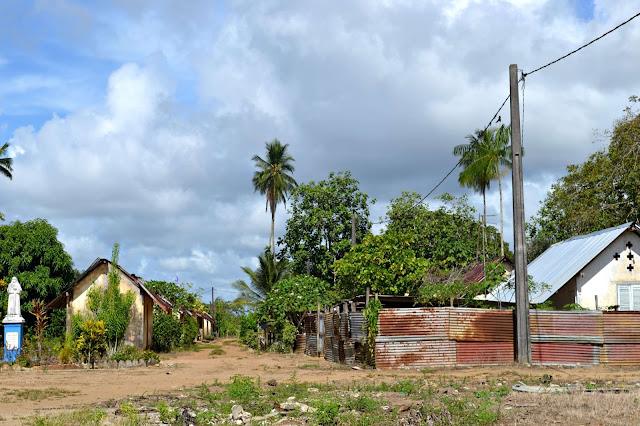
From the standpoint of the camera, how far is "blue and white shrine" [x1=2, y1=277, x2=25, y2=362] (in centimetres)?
2572

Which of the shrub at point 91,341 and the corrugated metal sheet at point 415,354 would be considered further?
the shrub at point 91,341

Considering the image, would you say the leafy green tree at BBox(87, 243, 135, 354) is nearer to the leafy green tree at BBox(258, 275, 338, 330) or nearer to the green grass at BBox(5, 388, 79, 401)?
the leafy green tree at BBox(258, 275, 338, 330)

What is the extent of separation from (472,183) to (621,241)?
21.8 meters

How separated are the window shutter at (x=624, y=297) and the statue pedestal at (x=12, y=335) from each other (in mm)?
21797

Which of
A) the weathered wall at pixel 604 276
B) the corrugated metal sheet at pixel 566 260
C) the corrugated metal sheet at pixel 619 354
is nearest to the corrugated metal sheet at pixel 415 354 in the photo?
the corrugated metal sheet at pixel 566 260

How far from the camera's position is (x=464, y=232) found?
48.0 m

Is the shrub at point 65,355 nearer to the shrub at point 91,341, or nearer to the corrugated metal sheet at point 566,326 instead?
the shrub at point 91,341

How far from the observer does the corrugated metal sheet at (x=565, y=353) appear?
20.0 metres

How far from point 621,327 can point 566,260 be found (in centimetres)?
699

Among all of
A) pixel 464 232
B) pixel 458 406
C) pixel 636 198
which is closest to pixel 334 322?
pixel 458 406

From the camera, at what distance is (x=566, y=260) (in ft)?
88.2

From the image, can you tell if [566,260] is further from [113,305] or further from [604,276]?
[113,305]

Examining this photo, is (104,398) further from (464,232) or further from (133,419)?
(464,232)

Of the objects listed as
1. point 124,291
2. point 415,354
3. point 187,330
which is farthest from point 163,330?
point 415,354
